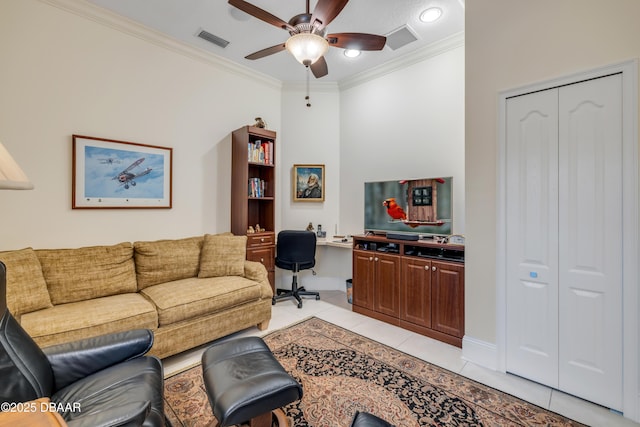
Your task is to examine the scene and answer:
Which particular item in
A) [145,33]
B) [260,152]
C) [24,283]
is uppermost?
[145,33]

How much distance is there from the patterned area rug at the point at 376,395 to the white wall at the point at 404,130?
1.66m

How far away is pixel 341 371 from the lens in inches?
89.6

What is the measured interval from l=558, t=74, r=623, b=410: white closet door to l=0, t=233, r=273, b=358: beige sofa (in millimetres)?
2620

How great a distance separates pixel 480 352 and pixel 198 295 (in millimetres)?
2540

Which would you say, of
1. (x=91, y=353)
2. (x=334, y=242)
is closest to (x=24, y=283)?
(x=91, y=353)

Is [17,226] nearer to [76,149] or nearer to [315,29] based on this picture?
[76,149]

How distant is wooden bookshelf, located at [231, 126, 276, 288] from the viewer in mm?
3662

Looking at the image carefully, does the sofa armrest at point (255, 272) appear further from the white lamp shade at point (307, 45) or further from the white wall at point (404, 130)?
the white lamp shade at point (307, 45)

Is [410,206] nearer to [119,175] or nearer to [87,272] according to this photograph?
[119,175]

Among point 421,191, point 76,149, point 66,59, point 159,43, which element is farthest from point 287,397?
point 159,43

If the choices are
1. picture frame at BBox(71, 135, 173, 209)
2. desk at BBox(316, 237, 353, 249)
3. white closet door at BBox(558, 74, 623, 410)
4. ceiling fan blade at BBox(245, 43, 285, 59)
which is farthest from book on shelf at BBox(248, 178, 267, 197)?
white closet door at BBox(558, 74, 623, 410)

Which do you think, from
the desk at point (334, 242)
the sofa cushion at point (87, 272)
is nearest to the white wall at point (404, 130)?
the desk at point (334, 242)

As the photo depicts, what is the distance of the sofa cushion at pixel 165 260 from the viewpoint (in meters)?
2.87

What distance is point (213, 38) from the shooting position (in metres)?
3.29
